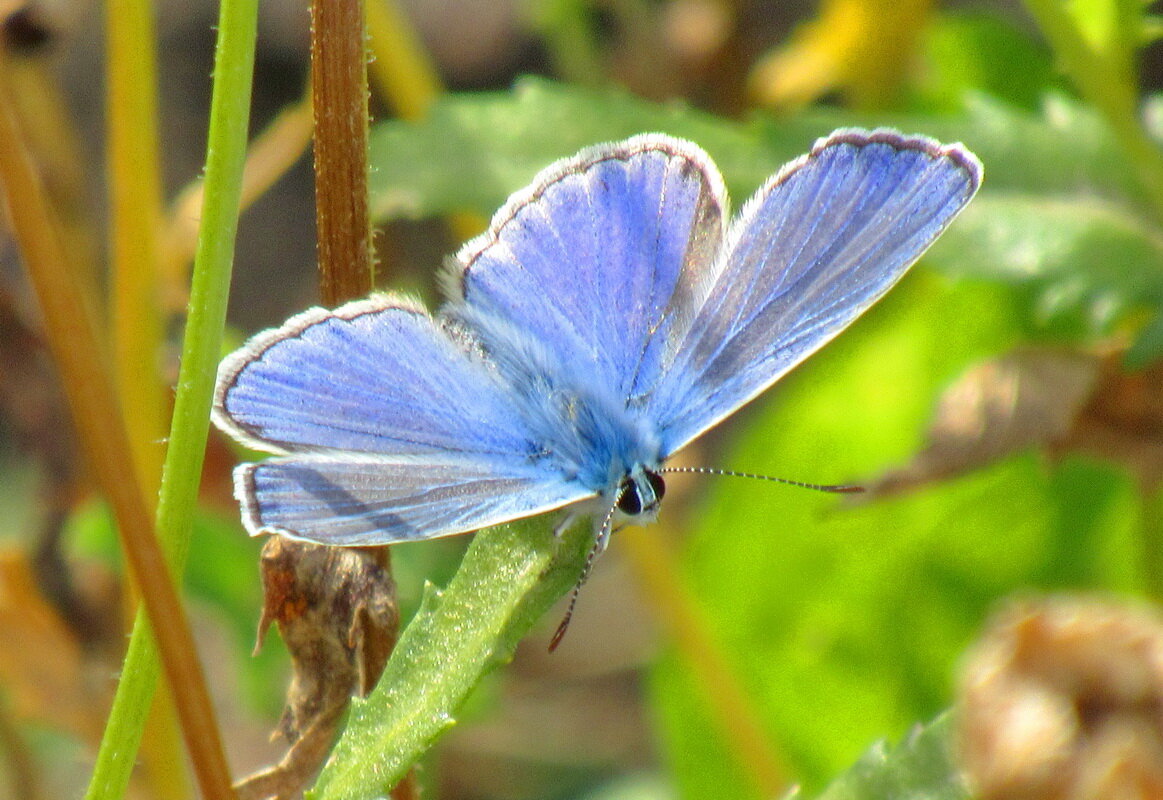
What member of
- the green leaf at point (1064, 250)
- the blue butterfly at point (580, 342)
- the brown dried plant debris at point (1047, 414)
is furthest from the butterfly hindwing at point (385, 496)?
the green leaf at point (1064, 250)

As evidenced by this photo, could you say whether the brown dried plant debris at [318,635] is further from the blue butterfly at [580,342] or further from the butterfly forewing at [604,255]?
the butterfly forewing at [604,255]

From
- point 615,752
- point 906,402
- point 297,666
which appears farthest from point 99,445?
point 615,752

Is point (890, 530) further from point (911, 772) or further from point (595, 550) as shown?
point (911, 772)

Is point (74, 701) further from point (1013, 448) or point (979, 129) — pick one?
point (979, 129)

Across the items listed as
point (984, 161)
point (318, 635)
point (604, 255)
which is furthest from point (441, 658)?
point (984, 161)

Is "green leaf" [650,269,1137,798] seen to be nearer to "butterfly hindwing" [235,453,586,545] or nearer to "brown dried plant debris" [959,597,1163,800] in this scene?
"butterfly hindwing" [235,453,586,545]

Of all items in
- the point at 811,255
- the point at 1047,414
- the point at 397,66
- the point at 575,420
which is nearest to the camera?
the point at 811,255
